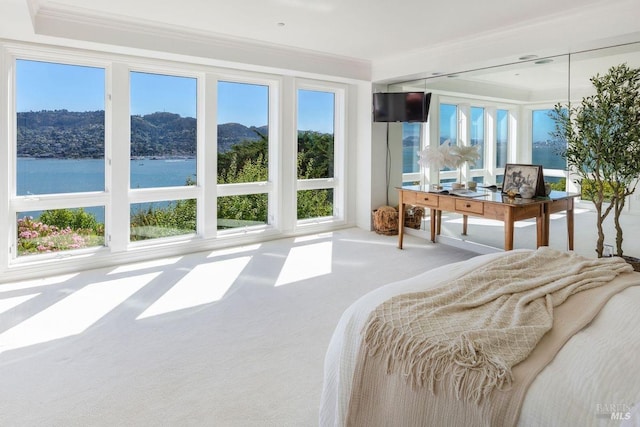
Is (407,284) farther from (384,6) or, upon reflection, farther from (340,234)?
(340,234)

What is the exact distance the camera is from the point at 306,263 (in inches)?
191

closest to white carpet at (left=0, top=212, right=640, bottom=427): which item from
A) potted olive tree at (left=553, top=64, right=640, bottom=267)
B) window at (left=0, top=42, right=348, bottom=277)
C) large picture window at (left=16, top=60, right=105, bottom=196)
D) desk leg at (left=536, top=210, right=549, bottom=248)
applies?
desk leg at (left=536, top=210, right=549, bottom=248)

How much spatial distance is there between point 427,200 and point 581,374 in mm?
3991

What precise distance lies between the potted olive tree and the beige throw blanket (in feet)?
6.64

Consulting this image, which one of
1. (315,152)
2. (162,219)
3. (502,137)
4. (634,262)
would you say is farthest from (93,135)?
(634,262)

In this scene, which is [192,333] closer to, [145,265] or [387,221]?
[145,265]

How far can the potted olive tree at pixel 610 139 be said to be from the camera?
3.52 m

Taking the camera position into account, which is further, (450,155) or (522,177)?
(450,155)

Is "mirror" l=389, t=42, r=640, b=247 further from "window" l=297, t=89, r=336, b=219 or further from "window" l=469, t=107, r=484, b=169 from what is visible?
"window" l=297, t=89, r=336, b=219

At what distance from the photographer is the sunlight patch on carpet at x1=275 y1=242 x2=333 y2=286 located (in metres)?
4.38

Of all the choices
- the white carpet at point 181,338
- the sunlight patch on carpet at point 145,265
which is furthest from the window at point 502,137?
the sunlight patch on carpet at point 145,265

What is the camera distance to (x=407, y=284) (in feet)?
6.52

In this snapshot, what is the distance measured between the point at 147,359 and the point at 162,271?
1.97 metres

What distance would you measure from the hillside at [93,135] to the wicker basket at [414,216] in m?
2.56
